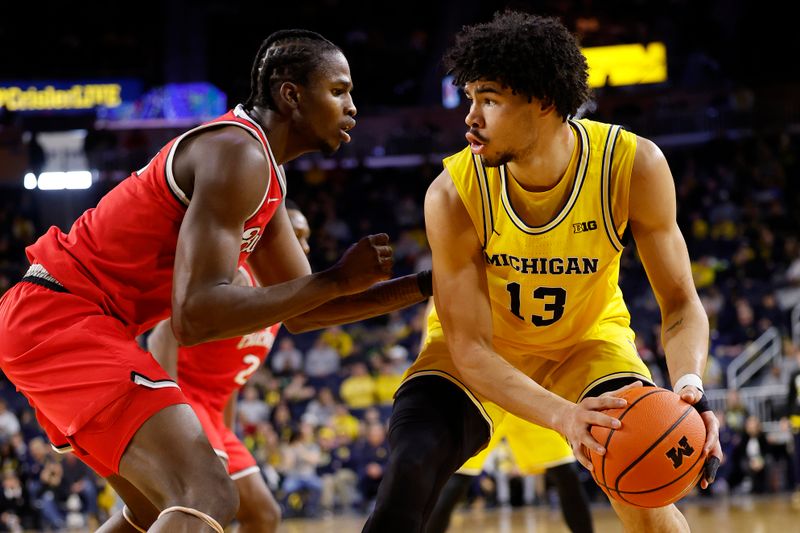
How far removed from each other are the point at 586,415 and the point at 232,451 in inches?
99.0

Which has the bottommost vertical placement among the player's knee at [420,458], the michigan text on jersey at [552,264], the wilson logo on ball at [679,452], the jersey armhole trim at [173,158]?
the player's knee at [420,458]

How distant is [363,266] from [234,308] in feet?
1.57

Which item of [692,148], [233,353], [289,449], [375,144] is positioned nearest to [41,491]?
[289,449]

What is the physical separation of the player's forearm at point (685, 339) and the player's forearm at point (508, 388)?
21.1 inches

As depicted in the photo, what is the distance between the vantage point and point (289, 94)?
11.9 ft

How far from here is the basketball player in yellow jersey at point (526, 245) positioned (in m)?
3.46

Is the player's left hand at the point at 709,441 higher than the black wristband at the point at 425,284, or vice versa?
the black wristband at the point at 425,284

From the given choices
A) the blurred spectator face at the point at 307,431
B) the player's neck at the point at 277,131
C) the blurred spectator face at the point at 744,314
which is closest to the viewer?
the player's neck at the point at 277,131

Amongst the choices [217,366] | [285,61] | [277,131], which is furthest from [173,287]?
[217,366]

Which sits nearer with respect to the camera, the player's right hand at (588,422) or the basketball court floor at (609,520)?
the player's right hand at (588,422)

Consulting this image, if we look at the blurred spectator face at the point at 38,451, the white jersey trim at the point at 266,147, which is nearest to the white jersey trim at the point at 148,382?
the white jersey trim at the point at 266,147

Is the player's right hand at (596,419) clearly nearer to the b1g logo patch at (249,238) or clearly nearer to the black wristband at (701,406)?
the black wristband at (701,406)

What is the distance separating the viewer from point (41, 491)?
10.8 m

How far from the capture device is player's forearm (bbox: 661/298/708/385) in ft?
11.5
